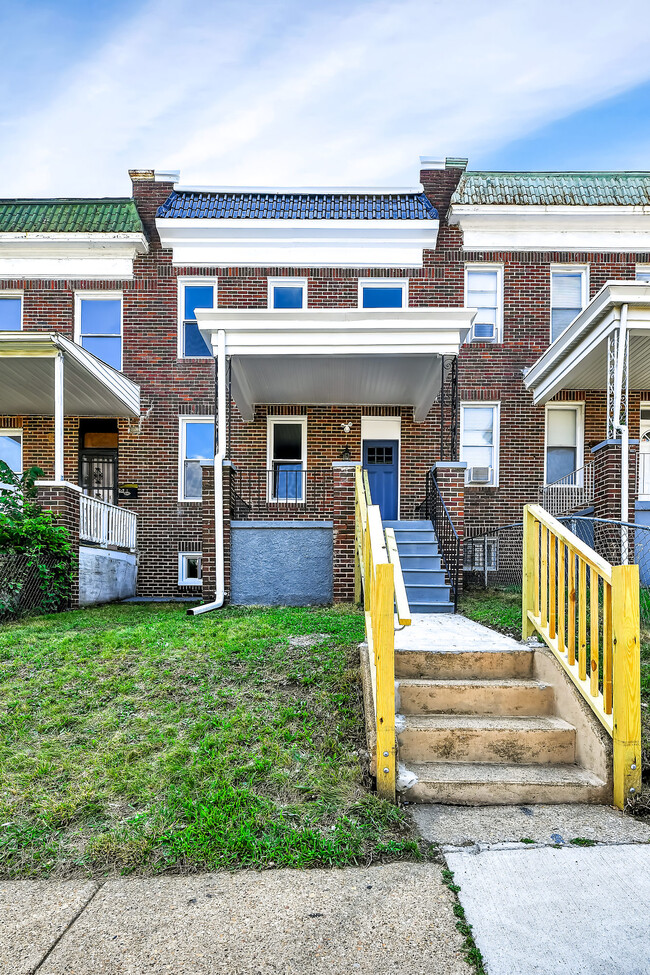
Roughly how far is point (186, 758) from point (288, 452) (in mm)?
9720

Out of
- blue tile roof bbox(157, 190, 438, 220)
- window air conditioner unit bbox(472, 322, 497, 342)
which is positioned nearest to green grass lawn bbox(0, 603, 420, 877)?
window air conditioner unit bbox(472, 322, 497, 342)

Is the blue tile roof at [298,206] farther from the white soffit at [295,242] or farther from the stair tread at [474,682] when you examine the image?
the stair tread at [474,682]

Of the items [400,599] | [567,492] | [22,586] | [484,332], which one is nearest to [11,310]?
[22,586]

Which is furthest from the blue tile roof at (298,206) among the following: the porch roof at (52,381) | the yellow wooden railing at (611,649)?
the yellow wooden railing at (611,649)

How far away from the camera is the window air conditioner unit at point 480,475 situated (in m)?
12.9

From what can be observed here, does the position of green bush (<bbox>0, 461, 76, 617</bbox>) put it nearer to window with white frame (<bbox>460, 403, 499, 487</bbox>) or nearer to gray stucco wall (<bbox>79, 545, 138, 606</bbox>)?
gray stucco wall (<bbox>79, 545, 138, 606</bbox>)

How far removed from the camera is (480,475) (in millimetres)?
12922

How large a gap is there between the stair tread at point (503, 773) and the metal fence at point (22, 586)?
6248 millimetres

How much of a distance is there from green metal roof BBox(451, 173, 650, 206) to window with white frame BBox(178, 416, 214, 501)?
7.08 meters

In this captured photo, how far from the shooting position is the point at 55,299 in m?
13.2

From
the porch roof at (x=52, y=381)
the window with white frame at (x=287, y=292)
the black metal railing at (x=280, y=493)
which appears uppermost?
the window with white frame at (x=287, y=292)

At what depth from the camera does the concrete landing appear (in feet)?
7.20

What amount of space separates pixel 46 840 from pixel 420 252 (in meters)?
12.6

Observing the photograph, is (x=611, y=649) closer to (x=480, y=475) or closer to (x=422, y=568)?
(x=422, y=568)
